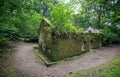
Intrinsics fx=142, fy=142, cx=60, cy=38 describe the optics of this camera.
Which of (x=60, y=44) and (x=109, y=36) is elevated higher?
(x=60, y=44)

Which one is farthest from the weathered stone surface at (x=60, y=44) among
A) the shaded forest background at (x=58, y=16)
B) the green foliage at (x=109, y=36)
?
the green foliage at (x=109, y=36)

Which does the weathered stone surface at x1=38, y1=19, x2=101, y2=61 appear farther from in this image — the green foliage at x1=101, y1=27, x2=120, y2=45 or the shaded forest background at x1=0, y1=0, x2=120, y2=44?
the green foliage at x1=101, y1=27, x2=120, y2=45

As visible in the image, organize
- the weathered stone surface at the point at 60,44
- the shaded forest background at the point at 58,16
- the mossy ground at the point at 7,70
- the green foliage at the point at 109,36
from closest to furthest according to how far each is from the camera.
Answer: the shaded forest background at the point at 58,16 < the mossy ground at the point at 7,70 < the weathered stone surface at the point at 60,44 < the green foliage at the point at 109,36

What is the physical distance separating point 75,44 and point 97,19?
1612cm

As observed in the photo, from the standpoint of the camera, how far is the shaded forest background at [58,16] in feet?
18.7

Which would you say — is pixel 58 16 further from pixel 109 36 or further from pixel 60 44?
pixel 109 36

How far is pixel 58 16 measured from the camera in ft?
40.3

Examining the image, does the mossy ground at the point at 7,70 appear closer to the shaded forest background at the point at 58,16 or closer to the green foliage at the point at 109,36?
the shaded forest background at the point at 58,16

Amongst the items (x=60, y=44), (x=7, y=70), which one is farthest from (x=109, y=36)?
(x=7, y=70)

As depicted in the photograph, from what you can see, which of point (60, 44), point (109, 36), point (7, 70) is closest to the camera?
point (7, 70)

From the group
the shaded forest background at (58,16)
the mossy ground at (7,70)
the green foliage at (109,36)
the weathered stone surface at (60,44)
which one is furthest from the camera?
the green foliage at (109,36)

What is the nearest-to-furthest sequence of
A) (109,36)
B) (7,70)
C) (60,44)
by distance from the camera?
(7,70) < (60,44) < (109,36)

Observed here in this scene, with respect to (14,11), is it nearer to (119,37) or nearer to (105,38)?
(105,38)

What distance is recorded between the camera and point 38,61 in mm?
11234
